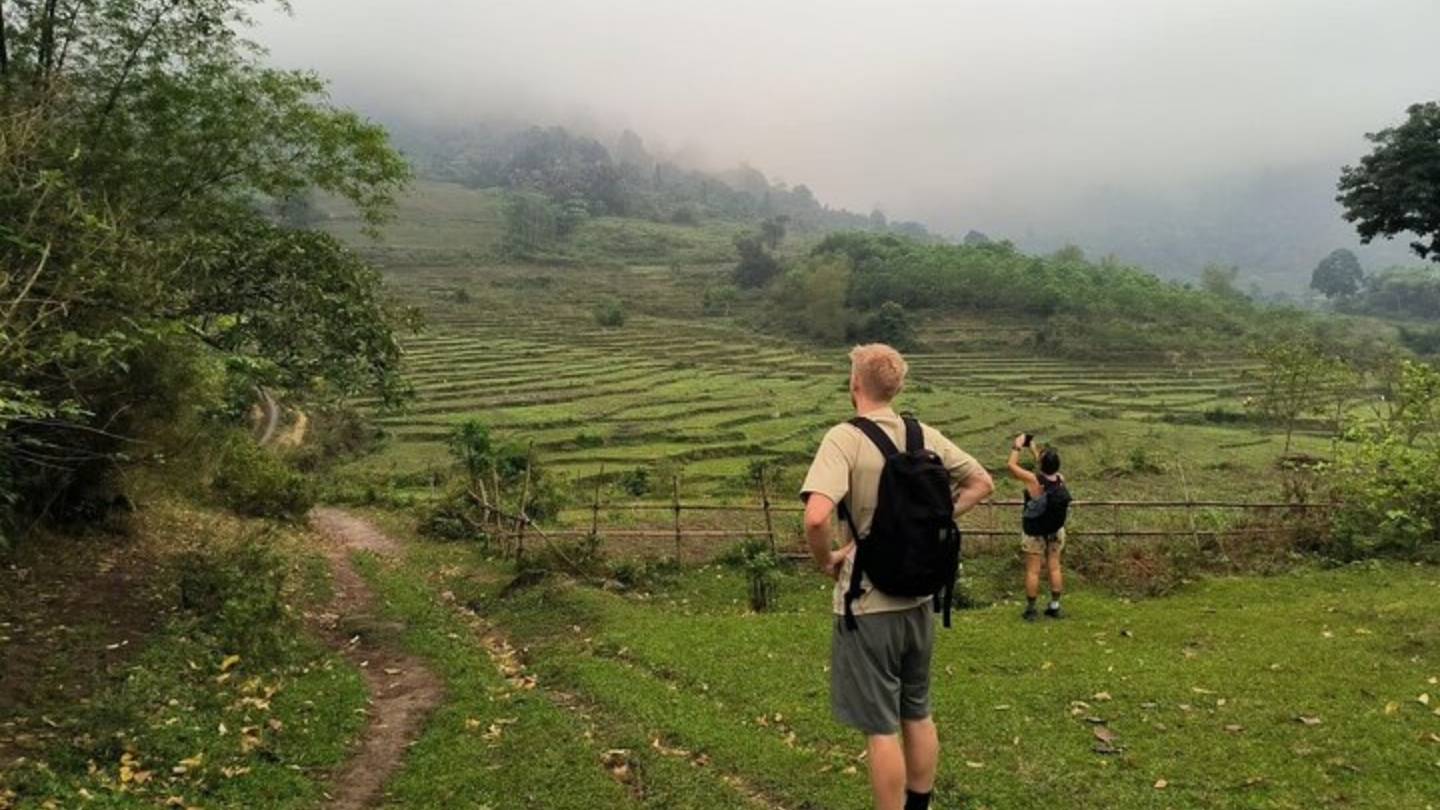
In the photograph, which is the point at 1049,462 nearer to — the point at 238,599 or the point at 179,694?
the point at 179,694

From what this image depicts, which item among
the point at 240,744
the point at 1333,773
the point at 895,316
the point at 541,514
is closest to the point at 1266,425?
the point at 895,316

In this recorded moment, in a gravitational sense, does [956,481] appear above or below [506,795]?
above

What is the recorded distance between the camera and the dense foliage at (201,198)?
11.7 m

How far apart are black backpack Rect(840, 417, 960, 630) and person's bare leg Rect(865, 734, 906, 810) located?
0.60 meters

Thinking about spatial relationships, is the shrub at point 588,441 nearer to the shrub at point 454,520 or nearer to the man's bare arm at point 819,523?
the shrub at point 454,520

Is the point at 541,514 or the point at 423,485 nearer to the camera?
the point at 541,514

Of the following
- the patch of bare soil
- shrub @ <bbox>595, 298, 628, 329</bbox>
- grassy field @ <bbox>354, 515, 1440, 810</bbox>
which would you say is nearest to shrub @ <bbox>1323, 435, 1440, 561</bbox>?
grassy field @ <bbox>354, 515, 1440, 810</bbox>

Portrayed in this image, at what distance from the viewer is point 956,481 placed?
505 centimetres

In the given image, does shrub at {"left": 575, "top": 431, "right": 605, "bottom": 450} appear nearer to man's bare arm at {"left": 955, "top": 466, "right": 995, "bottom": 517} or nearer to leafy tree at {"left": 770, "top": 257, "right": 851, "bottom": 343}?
man's bare arm at {"left": 955, "top": 466, "right": 995, "bottom": 517}

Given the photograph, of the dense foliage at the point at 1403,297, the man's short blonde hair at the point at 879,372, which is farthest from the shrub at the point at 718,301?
the dense foliage at the point at 1403,297

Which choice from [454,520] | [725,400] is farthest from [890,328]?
[454,520]

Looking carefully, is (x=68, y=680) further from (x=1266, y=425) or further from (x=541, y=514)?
A: (x=1266, y=425)

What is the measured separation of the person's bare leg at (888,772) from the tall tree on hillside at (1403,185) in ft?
82.2

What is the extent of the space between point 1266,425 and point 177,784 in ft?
176
